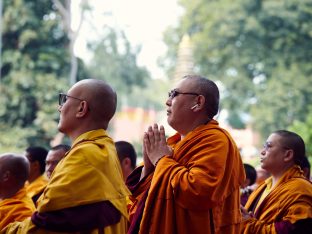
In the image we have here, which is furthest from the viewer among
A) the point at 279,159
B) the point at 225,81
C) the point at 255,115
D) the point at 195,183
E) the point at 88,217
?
the point at 225,81

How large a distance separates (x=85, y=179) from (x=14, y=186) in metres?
1.48

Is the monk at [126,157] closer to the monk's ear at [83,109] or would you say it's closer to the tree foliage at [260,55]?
the monk's ear at [83,109]

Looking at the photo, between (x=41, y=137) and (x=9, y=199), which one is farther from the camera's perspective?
(x=41, y=137)

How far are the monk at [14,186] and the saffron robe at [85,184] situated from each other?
0.99 meters

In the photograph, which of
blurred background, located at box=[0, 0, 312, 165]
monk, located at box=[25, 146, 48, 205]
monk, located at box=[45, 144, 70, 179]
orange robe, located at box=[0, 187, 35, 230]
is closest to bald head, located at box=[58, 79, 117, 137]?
orange robe, located at box=[0, 187, 35, 230]

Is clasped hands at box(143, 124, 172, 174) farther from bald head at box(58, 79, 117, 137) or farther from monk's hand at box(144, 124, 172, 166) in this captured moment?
bald head at box(58, 79, 117, 137)

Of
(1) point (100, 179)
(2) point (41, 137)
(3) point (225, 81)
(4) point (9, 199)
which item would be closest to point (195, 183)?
(1) point (100, 179)

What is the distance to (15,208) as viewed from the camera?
3898mm

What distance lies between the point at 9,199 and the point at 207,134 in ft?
5.37

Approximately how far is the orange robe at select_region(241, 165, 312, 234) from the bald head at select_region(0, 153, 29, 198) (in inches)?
68.5

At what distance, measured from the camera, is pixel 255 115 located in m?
22.3

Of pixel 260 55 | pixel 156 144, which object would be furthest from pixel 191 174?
pixel 260 55

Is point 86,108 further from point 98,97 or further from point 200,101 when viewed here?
point 200,101

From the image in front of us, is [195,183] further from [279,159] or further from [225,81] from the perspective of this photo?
[225,81]
